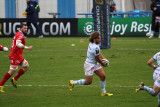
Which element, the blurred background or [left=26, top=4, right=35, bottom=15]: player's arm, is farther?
the blurred background

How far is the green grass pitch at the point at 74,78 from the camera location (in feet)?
35.0

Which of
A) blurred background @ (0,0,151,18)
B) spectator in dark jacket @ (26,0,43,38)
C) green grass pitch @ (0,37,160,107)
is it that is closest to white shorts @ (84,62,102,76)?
green grass pitch @ (0,37,160,107)

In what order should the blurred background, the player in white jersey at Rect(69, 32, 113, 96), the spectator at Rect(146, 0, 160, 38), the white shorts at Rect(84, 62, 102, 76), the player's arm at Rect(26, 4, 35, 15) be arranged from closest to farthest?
the player in white jersey at Rect(69, 32, 113, 96)
the white shorts at Rect(84, 62, 102, 76)
the spectator at Rect(146, 0, 160, 38)
the player's arm at Rect(26, 4, 35, 15)
the blurred background

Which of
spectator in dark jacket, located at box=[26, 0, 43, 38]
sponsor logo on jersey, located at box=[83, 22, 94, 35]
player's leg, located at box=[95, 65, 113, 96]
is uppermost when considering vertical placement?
spectator in dark jacket, located at box=[26, 0, 43, 38]

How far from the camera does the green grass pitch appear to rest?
10.7 m

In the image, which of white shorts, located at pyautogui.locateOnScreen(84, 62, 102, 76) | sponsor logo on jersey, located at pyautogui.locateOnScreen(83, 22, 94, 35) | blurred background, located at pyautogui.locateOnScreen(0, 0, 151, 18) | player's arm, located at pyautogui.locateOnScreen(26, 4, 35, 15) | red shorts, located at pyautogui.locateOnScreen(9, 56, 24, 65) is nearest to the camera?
white shorts, located at pyautogui.locateOnScreen(84, 62, 102, 76)

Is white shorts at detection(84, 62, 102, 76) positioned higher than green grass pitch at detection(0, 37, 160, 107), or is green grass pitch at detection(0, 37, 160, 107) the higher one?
white shorts at detection(84, 62, 102, 76)

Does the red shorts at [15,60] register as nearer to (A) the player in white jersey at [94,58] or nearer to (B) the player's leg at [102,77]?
(A) the player in white jersey at [94,58]

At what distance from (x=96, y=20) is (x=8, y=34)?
36.8ft

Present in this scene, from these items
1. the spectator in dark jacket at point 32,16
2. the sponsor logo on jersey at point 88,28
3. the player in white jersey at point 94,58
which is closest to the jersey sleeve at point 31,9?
the spectator in dark jacket at point 32,16

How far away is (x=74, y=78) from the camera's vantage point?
14.8 metres

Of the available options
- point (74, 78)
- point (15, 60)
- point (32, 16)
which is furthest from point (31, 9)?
point (15, 60)

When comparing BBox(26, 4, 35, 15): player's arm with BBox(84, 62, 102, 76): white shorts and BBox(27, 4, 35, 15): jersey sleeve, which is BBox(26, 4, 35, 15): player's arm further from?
→ BBox(84, 62, 102, 76): white shorts

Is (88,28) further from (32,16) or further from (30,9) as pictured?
(30,9)
